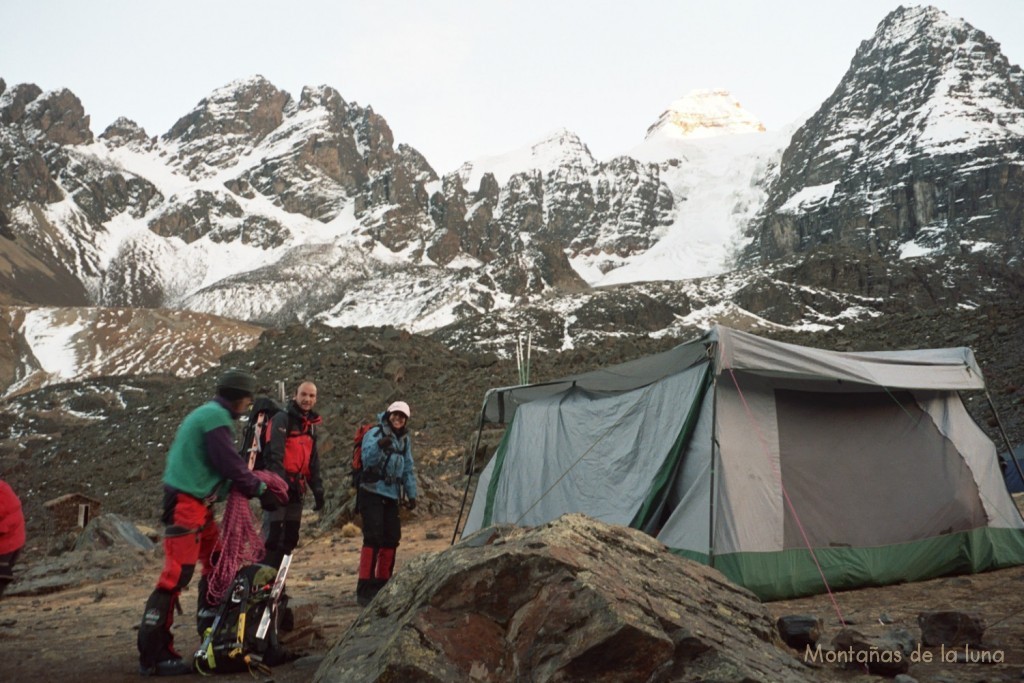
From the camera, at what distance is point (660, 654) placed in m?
3.21

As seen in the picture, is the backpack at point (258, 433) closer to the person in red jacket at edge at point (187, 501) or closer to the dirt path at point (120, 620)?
the person in red jacket at edge at point (187, 501)

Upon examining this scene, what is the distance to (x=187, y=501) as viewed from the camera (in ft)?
15.1

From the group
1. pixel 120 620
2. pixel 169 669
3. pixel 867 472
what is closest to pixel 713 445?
pixel 867 472

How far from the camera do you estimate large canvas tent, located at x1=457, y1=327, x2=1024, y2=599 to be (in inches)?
265

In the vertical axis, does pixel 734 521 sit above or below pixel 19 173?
below

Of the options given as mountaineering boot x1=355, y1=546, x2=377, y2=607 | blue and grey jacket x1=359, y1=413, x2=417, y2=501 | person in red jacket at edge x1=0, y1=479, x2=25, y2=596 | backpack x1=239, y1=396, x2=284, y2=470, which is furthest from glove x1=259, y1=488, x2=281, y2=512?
mountaineering boot x1=355, y1=546, x2=377, y2=607

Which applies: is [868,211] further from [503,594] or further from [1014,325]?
[503,594]

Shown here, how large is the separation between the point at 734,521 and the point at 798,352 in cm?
155

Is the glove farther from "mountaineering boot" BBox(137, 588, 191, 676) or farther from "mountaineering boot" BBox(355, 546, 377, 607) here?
"mountaineering boot" BBox(355, 546, 377, 607)

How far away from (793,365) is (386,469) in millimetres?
3556

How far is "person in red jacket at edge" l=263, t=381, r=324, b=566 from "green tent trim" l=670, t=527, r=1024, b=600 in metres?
3.01

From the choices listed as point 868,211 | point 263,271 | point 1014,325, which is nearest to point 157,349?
point 263,271

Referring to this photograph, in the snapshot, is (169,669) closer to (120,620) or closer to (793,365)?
(120,620)

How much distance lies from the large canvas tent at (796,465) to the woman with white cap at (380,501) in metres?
1.91
